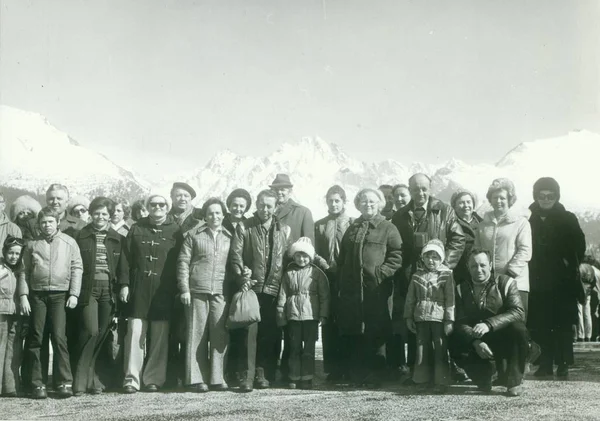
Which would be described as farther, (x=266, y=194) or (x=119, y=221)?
(x=119, y=221)

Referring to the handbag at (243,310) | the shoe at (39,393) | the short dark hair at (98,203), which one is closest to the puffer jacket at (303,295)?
the handbag at (243,310)

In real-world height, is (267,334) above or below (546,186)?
below

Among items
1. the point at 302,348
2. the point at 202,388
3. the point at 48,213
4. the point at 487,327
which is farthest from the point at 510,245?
the point at 48,213

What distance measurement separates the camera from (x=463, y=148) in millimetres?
9562

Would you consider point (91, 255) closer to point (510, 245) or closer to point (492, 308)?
point (492, 308)

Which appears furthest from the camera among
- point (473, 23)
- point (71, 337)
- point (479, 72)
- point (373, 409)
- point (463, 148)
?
point (463, 148)

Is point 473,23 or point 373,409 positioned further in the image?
point 473,23

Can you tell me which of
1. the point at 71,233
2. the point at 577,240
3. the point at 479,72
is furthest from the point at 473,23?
the point at 71,233

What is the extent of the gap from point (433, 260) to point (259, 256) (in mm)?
1770

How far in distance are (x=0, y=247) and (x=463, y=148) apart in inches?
253

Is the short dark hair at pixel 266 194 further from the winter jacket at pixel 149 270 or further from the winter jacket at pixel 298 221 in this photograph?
the winter jacket at pixel 149 270

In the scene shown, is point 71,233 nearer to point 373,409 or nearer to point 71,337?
point 71,337

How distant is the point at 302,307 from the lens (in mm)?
6480

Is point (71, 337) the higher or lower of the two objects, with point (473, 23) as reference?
lower
